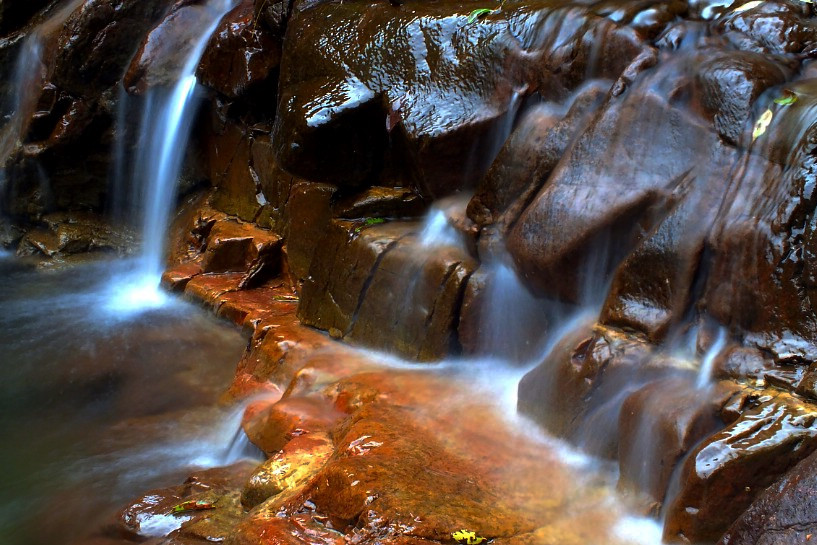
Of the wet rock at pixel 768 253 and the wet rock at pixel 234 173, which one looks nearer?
the wet rock at pixel 768 253

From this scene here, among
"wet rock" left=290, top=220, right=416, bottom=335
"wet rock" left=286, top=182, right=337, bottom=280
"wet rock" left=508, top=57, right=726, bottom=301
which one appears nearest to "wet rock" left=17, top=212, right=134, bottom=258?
"wet rock" left=286, top=182, right=337, bottom=280

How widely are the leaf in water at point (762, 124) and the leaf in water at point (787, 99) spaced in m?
0.09

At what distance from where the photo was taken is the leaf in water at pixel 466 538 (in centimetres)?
380

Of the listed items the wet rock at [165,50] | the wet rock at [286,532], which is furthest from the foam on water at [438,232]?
the wet rock at [165,50]

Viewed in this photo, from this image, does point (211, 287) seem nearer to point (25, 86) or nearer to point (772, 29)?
point (25, 86)

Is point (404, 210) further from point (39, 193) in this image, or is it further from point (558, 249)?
point (39, 193)

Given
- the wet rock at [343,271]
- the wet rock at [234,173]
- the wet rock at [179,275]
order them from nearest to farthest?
the wet rock at [343,271] → the wet rock at [179,275] → the wet rock at [234,173]

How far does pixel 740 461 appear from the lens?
11.5ft

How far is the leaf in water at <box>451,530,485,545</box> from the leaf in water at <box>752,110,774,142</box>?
288cm

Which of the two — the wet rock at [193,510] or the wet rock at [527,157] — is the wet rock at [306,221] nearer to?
the wet rock at [527,157]

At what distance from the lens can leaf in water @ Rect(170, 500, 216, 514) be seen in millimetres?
4951

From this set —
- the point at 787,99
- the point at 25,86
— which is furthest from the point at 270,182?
the point at 787,99

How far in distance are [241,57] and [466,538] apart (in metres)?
7.03

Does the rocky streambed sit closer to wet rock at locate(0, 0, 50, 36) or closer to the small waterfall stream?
the small waterfall stream
